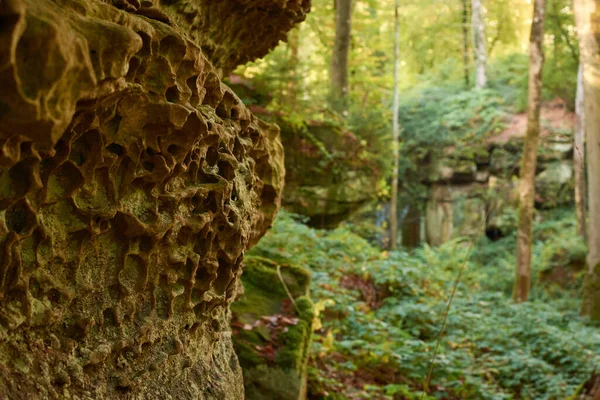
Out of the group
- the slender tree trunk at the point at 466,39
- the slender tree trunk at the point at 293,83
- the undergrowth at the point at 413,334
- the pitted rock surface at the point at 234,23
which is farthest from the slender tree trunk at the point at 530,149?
the slender tree trunk at the point at 466,39

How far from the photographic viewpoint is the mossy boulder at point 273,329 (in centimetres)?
407

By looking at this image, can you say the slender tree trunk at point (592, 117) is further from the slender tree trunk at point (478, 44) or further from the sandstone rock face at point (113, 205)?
the slender tree trunk at point (478, 44)

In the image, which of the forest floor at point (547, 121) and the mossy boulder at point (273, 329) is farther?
the forest floor at point (547, 121)

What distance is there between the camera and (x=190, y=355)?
2.85 meters

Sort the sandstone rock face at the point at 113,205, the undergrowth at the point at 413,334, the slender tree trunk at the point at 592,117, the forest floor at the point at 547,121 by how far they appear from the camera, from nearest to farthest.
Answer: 1. the sandstone rock face at the point at 113,205
2. the undergrowth at the point at 413,334
3. the slender tree trunk at the point at 592,117
4. the forest floor at the point at 547,121

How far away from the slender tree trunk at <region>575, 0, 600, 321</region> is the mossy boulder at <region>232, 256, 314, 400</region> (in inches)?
255

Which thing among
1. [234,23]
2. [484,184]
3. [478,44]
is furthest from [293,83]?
[478,44]

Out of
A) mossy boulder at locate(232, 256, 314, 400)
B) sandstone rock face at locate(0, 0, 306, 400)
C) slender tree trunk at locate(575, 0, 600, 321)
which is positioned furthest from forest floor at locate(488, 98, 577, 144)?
sandstone rock face at locate(0, 0, 306, 400)

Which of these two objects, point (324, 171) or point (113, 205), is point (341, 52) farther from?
point (113, 205)

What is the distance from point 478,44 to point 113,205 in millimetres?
21856

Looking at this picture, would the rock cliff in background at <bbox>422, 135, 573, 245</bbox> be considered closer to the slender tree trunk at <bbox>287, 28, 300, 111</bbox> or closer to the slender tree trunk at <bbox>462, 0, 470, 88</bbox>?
the slender tree trunk at <bbox>462, 0, 470, 88</bbox>

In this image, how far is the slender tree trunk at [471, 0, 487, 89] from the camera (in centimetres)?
2138

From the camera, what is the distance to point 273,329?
180 inches

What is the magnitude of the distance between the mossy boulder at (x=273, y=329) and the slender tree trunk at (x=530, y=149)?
7.61 meters
